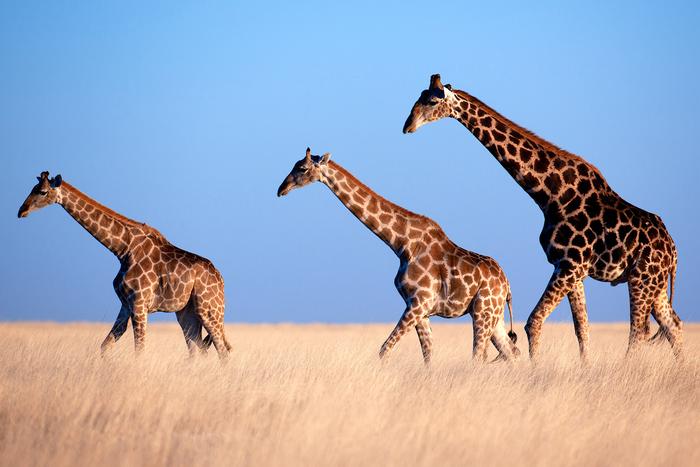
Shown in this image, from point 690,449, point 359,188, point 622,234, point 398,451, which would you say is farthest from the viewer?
point 359,188

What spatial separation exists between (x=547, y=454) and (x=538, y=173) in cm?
701

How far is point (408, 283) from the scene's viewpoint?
15.8m

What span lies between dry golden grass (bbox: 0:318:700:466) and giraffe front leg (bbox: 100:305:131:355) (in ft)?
3.94

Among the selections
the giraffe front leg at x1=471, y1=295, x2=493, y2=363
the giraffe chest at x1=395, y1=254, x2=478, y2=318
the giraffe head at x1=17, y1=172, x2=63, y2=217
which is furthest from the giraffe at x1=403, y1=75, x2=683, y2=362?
the giraffe head at x1=17, y1=172, x2=63, y2=217

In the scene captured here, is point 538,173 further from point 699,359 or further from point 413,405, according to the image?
point 413,405

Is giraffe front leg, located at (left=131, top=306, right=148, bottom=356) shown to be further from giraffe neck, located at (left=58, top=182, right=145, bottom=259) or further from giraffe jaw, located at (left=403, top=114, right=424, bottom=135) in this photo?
giraffe jaw, located at (left=403, top=114, right=424, bottom=135)

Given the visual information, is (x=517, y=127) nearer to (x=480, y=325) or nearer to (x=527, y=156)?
(x=527, y=156)

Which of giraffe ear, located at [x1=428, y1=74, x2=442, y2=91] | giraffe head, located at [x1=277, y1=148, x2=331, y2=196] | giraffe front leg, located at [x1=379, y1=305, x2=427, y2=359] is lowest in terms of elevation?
giraffe front leg, located at [x1=379, y1=305, x2=427, y2=359]

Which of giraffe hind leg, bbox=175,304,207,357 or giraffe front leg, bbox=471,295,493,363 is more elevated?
giraffe front leg, bbox=471,295,493,363

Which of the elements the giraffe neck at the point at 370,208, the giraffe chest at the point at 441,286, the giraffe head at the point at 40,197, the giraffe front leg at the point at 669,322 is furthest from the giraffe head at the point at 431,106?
the giraffe head at the point at 40,197

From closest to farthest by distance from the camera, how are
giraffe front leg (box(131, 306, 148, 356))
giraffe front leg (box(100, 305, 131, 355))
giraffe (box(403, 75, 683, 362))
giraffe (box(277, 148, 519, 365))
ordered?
1. giraffe (box(403, 75, 683, 362))
2. giraffe (box(277, 148, 519, 365))
3. giraffe front leg (box(100, 305, 131, 355))
4. giraffe front leg (box(131, 306, 148, 356))

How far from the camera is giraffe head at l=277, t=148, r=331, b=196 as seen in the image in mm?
16297

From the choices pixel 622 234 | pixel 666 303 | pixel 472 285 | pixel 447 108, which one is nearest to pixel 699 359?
pixel 666 303

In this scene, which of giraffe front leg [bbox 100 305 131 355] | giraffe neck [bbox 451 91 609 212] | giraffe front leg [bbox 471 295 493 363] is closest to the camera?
giraffe front leg [bbox 471 295 493 363]
